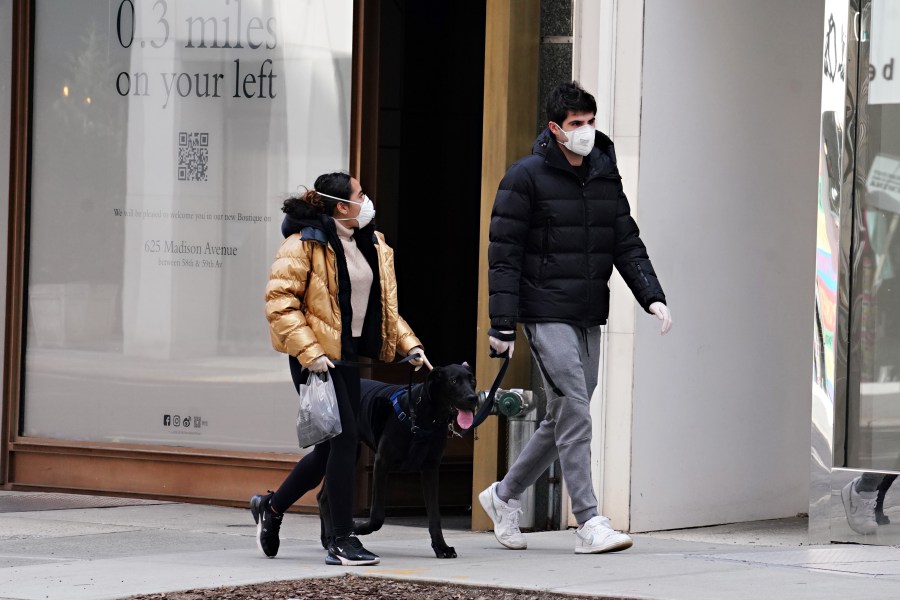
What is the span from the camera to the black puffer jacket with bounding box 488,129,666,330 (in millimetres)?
6840

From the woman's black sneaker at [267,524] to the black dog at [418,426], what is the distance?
0.23m

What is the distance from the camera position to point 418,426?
6.87 metres

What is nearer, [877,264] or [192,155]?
[877,264]

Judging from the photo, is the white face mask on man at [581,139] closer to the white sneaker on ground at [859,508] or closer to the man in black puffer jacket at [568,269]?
the man in black puffer jacket at [568,269]

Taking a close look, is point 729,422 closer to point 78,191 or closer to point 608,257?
point 608,257

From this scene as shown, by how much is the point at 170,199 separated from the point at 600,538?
398cm

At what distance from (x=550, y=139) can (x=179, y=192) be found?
3.30m

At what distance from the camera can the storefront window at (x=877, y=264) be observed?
741 centimetres

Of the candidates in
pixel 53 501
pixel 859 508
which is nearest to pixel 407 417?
pixel 859 508

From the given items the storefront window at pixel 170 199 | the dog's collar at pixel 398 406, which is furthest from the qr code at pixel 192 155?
the dog's collar at pixel 398 406

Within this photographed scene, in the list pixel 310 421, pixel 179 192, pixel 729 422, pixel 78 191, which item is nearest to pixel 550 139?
pixel 310 421

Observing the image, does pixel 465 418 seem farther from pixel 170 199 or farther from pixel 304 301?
pixel 170 199

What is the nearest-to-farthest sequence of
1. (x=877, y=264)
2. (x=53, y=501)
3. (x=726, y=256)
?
(x=877, y=264) < (x=726, y=256) < (x=53, y=501)

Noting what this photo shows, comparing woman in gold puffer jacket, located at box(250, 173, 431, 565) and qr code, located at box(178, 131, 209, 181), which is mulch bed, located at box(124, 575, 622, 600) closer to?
woman in gold puffer jacket, located at box(250, 173, 431, 565)
